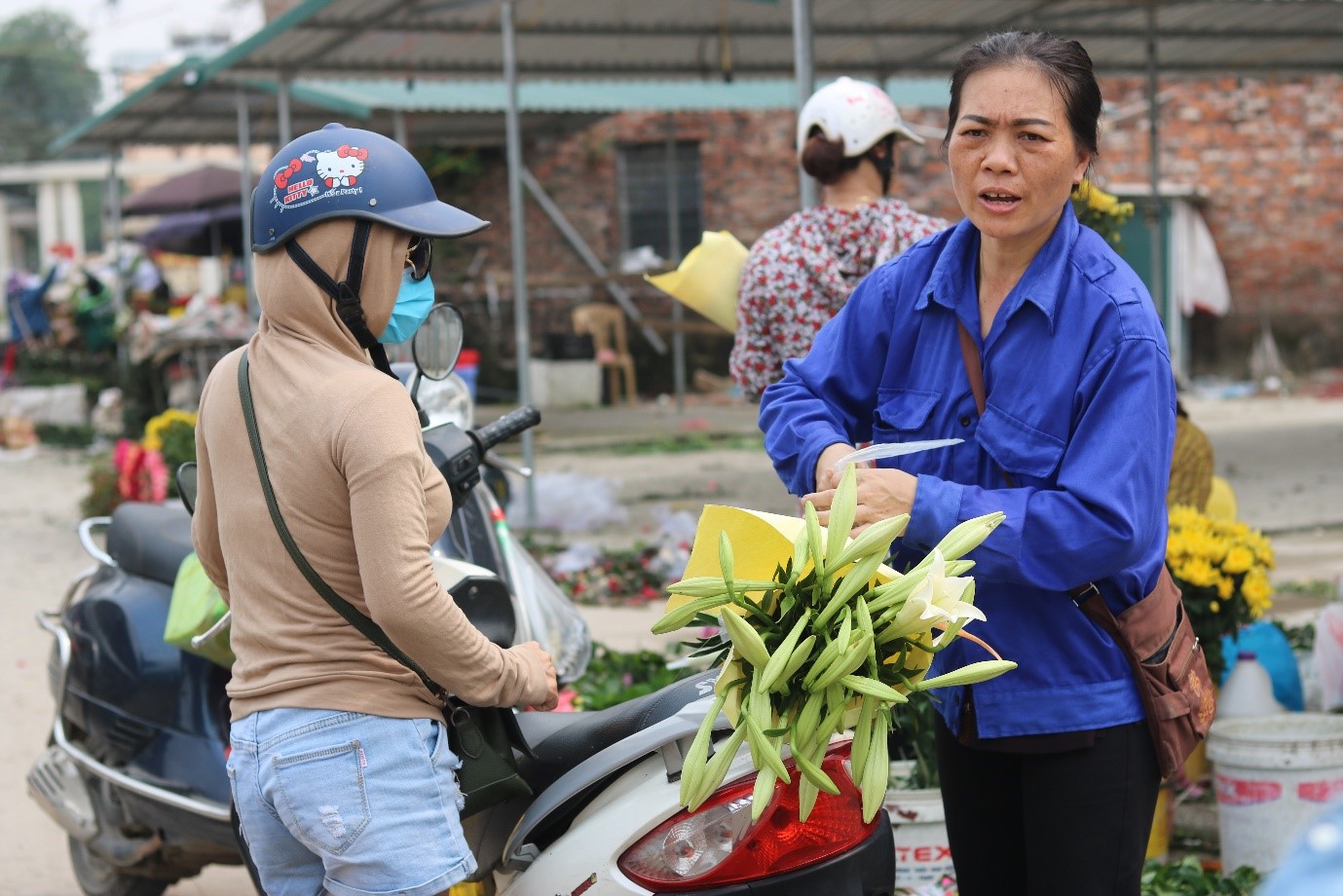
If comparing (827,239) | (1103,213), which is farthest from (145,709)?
(1103,213)

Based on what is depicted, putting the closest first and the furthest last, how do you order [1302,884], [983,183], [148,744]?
[1302,884] < [983,183] < [148,744]

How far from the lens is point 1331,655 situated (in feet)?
14.7

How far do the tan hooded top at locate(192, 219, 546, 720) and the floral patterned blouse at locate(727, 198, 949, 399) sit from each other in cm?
186

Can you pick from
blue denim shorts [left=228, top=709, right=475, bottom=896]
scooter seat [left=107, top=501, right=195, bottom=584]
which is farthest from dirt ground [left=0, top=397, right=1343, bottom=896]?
blue denim shorts [left=228, top=709, right=475, bottom=896]

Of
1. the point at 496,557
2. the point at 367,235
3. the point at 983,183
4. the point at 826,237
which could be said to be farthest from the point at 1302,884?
the point at 826,237

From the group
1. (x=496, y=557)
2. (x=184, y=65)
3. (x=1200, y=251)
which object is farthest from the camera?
(x=1200, y=251)

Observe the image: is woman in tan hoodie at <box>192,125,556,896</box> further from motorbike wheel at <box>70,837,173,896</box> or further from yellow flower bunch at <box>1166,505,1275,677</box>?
yellow flower bunch at <box>1166,505,1275,677</box>

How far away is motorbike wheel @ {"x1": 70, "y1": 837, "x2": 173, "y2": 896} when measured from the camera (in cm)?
407

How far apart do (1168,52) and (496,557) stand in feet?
34.8

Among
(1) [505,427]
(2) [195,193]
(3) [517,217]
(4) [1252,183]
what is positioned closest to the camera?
(1) [505,427]

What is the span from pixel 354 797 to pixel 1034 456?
1.14 m

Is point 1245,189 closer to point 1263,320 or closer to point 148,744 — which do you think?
point 1263,320

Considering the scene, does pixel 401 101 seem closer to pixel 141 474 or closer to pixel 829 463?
pixel 141 474

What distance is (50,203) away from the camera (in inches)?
2004
